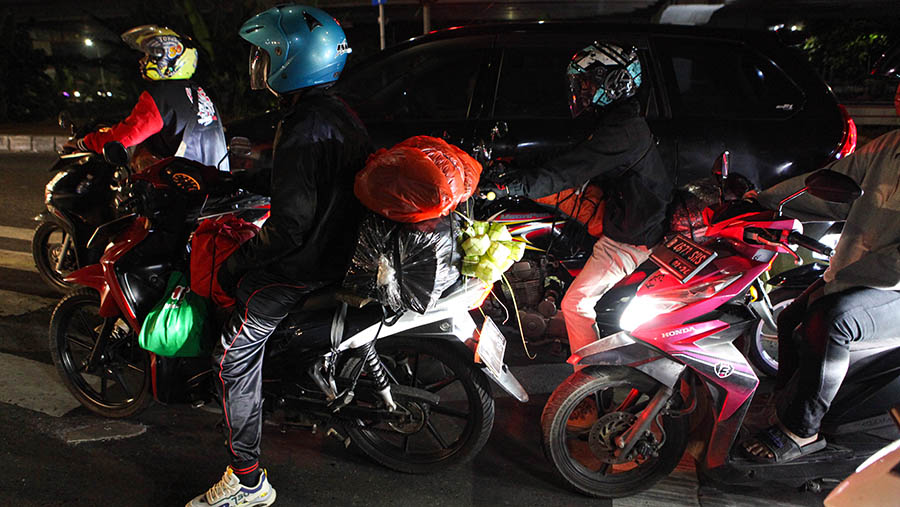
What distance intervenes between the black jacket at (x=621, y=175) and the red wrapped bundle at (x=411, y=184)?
0.56 metres

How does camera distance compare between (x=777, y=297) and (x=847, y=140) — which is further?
(x=847, y=140)

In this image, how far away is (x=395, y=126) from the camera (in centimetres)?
460

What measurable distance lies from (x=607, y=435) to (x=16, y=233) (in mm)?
6019

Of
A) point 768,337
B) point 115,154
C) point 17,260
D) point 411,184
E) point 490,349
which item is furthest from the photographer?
point 17,260

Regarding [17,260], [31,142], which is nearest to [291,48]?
[17,260]

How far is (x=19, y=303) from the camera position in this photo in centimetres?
472

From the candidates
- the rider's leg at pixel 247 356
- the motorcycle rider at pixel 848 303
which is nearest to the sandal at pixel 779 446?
the motorcycle rider at pixel 848 303

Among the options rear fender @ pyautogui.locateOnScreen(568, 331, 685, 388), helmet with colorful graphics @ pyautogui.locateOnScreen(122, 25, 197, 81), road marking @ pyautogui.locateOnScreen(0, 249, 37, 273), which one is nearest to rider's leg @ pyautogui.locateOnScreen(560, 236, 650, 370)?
rear fender @ pyautogui.locateOnScreen(568, 331, 685, 388)

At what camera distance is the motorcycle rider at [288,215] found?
7.89ft

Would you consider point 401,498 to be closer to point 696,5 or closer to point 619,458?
point 619,458

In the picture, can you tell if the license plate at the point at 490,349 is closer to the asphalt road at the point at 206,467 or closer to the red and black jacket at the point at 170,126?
the asphalt road at the point at 206,467

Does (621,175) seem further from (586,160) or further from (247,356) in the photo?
(247,356)

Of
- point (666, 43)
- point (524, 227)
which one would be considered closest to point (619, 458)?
point (524, 227)

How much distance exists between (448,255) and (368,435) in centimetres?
108
